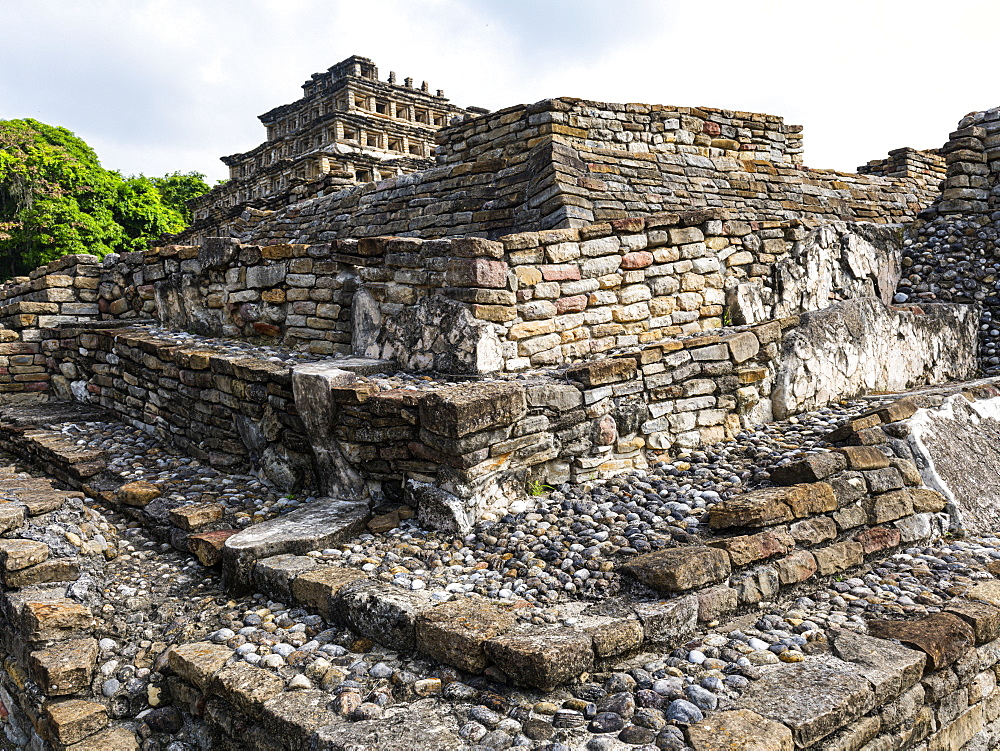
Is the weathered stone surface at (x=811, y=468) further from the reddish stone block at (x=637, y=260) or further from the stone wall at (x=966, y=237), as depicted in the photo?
the stone wall at (x=966, y=237)

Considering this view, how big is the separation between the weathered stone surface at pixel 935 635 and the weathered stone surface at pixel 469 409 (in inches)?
97.9

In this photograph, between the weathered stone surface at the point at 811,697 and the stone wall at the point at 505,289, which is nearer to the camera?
the weathered stone surface at the point at 811,697

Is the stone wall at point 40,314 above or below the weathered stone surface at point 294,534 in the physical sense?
above

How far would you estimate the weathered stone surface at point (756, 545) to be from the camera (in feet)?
12.5

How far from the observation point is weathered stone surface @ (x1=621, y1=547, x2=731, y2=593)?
354cm

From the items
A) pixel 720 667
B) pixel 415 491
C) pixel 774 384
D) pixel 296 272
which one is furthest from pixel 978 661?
pixel 296 272

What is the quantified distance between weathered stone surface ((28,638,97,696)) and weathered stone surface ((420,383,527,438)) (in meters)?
2.43

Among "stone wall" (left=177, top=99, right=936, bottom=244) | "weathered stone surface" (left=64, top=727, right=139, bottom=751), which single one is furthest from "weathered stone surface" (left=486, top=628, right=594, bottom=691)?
"stone wall" (left=177, top=99, right=936, bottom=244)

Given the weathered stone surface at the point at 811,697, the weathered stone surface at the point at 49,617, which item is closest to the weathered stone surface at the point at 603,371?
the weathered stone surface at the point at 811,697

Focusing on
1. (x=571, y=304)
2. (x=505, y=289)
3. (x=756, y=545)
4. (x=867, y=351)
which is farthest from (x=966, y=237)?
(x=756, y=545)

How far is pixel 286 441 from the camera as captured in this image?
215 inches

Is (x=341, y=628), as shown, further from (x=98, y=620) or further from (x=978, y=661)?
(x=978, y=661)

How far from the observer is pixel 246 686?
3188 mm

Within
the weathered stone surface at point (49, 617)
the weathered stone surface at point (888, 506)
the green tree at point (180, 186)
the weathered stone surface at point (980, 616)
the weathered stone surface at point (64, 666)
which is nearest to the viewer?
the weathered stone surface at point (980, 616)
